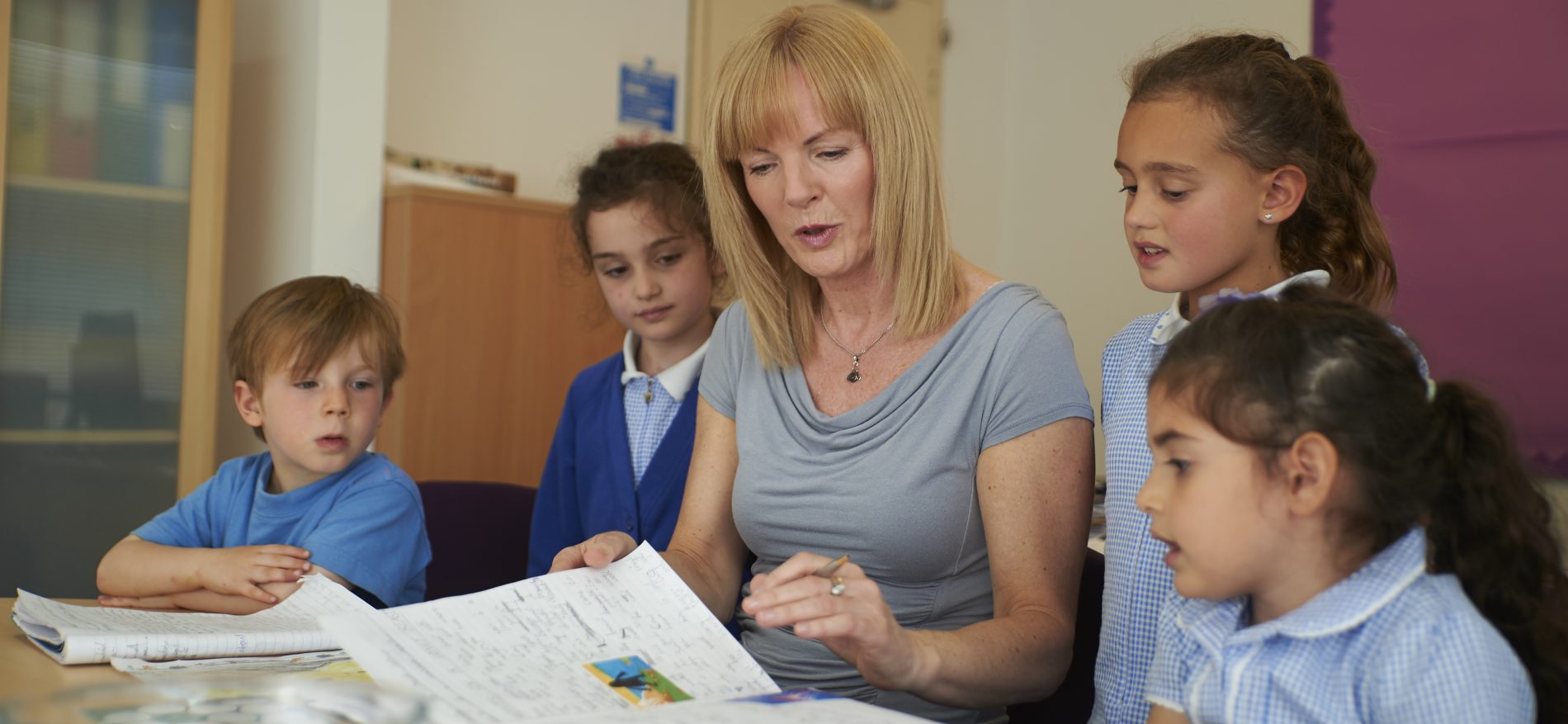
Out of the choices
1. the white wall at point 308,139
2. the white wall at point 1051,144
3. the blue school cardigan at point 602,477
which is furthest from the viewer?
the white wall at point 1051,144

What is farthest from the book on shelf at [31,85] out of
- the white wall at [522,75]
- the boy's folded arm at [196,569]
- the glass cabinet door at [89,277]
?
the boy's folded arm at [196,569]

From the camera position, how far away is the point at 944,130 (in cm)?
485

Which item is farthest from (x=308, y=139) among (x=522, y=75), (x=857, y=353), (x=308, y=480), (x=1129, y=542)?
(x=1129, y=542)

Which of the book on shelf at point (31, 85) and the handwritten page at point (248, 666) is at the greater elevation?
the book on shelf at point (31, 85)

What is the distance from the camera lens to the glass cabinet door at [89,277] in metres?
2.54

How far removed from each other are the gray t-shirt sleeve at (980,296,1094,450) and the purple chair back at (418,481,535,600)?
96 centimetres

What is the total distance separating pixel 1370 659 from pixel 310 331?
1.29m

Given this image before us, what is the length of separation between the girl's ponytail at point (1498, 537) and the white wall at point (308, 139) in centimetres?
243

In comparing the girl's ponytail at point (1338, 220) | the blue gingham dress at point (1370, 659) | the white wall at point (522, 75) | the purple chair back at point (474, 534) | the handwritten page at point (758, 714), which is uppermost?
the white wall at point (522, 75)

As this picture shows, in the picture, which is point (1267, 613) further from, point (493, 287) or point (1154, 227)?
point (493, 287)

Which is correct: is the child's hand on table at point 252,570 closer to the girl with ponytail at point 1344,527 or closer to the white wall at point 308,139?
the girl with ponytail at point 1344,527

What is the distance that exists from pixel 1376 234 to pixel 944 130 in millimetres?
3622

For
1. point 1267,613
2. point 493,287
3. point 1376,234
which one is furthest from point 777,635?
point 493,287

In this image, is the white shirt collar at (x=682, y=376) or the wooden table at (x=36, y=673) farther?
the white shirt collar at (x=682, y=376)
